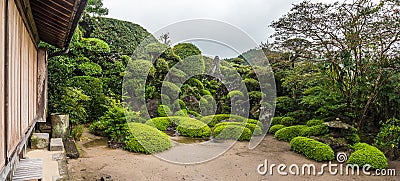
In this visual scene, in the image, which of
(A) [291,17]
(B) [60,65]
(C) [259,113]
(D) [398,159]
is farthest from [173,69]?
(D) [398,159]

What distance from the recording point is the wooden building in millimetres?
1888

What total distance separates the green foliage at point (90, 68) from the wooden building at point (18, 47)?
401 cm

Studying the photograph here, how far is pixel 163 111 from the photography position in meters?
10.6

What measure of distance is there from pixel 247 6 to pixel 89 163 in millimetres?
5904

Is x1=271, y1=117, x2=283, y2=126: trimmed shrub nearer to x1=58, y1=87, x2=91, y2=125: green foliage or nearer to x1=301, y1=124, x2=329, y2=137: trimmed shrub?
x1=301, y1=124, x2=329, y2=137: trimmed shrub

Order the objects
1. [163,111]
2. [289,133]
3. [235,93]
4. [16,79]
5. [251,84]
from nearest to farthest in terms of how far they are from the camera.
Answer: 1. [16,79]
2. [289,133]
3. [163,111]
4. [235,93]
5. [251,84]

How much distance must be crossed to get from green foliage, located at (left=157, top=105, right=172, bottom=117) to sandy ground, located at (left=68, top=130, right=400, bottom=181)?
3517mm

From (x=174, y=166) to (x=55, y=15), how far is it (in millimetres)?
3534

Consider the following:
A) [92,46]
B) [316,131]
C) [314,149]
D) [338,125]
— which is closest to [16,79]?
[314,149]

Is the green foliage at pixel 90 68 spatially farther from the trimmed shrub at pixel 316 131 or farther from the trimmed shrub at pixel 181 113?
the trimmed shrub at pixel 316 131

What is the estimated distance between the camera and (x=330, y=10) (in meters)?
7.42

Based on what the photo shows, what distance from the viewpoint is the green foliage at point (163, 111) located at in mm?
10484

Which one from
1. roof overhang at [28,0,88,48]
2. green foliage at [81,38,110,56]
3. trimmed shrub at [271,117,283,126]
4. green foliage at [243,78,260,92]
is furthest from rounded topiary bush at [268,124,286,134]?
roof overhang at [28,0,88,48]

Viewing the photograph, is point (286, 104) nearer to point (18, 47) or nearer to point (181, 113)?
point (181, 113)
